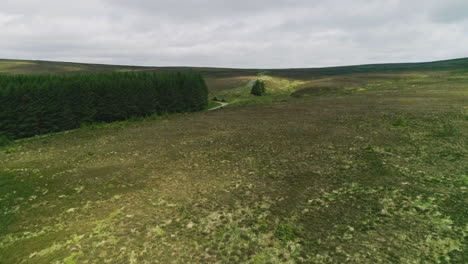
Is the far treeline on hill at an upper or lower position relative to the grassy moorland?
upper

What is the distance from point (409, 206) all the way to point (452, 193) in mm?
3302

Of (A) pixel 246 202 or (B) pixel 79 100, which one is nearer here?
(A) pixel 246 202

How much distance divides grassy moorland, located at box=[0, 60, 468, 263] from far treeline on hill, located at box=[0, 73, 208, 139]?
20.5 metres

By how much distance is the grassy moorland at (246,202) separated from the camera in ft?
32.3

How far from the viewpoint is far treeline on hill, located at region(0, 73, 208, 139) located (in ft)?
140

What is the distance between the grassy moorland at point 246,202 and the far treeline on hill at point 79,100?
20521 millimetres

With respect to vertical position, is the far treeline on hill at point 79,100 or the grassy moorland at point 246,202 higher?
the far treeline on hill at point 79,100

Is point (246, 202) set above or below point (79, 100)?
below

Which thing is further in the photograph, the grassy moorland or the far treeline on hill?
the far treeline on hill

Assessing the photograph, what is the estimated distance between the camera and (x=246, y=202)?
13844 millimetres

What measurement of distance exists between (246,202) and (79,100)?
51721 millimetres

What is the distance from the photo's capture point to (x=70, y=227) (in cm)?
1204

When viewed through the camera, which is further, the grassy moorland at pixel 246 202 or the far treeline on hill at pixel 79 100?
the far treeline on hill at pixel 79 100

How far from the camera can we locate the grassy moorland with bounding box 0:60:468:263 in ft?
32.3
